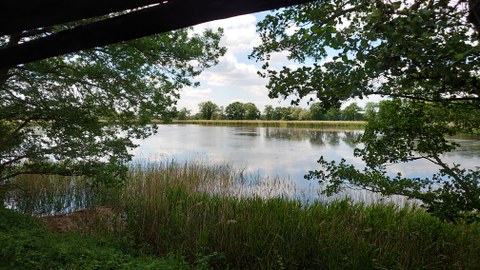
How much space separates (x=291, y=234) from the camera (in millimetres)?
4871

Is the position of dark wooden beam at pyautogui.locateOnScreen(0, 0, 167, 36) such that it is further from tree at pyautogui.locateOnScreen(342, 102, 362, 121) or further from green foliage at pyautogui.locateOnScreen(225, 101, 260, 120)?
green foliage at pyautogui.locateOnScreen(225, 101, 260, 120)

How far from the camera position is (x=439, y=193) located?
3102 millimetres

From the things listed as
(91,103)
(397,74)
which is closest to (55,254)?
(91,103)

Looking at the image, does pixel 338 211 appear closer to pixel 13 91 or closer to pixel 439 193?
pixel 439 193

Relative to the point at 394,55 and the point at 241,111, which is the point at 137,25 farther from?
the point at 241,111

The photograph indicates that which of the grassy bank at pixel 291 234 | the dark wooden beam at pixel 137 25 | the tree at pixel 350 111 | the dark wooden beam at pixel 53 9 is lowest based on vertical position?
the grassy bank at pixel 291 234

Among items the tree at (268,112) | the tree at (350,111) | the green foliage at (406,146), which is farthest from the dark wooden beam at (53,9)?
the tree at (268,112)

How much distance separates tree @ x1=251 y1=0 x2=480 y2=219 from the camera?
1585 millimetres

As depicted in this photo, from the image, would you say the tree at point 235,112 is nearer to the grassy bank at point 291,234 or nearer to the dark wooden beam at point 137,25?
the grassy bank at point 291,234

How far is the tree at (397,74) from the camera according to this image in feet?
5.20

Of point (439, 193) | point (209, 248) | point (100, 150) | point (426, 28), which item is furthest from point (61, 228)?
point (426, 28)

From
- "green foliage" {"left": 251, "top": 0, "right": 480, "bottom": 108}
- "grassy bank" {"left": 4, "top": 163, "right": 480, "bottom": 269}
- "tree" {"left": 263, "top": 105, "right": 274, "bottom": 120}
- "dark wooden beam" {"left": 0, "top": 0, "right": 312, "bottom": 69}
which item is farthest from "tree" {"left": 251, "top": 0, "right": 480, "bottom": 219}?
"tree" {"left": 263, "top": 105, "right": 274, "bottom": 120}

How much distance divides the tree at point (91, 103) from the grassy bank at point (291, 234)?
1.19 meters

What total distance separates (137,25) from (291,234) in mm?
4121
